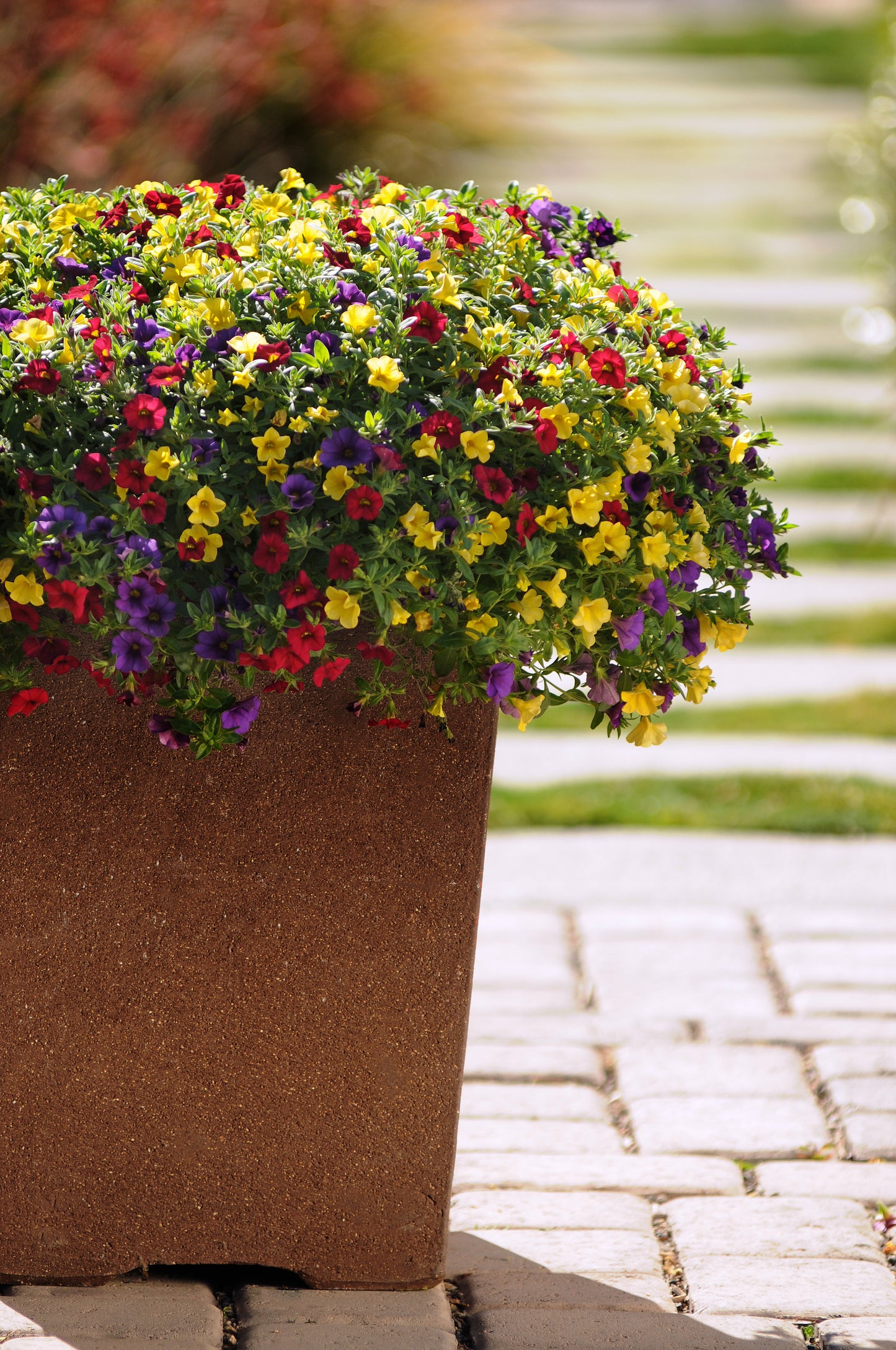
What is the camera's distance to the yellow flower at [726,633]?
202 cm

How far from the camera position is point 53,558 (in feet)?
5.82

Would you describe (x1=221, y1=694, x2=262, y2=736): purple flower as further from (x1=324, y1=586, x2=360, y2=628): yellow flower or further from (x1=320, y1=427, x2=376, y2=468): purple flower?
(x1=320, y1=427, x2=376, y2=468): purple flower

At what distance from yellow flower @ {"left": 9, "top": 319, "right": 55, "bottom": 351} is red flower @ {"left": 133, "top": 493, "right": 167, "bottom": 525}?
0.74 ft

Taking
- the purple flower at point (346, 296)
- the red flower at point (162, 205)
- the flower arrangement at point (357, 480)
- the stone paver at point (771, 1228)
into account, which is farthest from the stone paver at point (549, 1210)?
the red flower at point (162, 205)

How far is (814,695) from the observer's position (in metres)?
5.08

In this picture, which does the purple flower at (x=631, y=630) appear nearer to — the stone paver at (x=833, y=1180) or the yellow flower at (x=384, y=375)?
the yellow flower at (x=384, y=375)

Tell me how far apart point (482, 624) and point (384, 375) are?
30 centimetres

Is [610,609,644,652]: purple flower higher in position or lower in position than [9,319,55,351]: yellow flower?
lower

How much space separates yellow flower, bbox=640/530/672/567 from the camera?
190 centimetres

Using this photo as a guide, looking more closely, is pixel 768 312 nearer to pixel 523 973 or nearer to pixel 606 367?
pixel 523 973

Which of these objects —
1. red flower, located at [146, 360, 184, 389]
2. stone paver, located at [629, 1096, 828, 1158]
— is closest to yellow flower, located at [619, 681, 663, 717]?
red flower, located at [146, 360, 184, 389]

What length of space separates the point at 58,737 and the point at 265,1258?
74cm

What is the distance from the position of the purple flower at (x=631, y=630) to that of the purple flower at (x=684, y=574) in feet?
0.24

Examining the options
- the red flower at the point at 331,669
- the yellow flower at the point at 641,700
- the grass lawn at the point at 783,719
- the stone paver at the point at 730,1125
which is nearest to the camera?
the red flower at the point at 331,669
